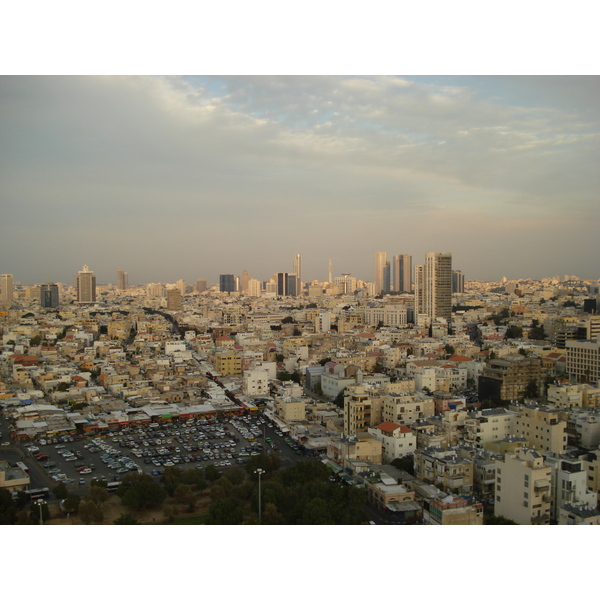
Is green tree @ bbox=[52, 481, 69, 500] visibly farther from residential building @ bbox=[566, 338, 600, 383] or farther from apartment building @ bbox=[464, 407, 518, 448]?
residential building @ bbox=[566, 338, 600, 383]

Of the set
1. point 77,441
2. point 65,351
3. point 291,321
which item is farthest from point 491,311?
point 77,441

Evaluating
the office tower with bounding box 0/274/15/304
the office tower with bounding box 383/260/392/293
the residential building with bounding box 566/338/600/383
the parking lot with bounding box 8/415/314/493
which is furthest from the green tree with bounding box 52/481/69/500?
the office tower with bounding box 383/260/392/293

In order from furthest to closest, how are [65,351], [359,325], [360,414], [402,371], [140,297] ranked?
1. [140,297]
2. [359,325]
3. [65,351]
4. [402,371]
5. [360,414]

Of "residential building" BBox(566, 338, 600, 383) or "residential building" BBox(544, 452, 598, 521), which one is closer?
"residential building" BBox(544, 452, 598, 521)

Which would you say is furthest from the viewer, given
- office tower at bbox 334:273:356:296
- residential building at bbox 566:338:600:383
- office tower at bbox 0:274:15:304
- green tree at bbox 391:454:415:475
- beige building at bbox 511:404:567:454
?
office tower at bbox 334:273:356:296

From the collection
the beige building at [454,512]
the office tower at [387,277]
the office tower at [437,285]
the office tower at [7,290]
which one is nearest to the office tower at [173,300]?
the office tower at [7,290]

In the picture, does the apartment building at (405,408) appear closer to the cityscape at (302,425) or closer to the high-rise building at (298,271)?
the cityscape at (302,425)

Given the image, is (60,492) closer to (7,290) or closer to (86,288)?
(7,290)

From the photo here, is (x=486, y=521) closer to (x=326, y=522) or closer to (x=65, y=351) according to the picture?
(x=326, y=522)
